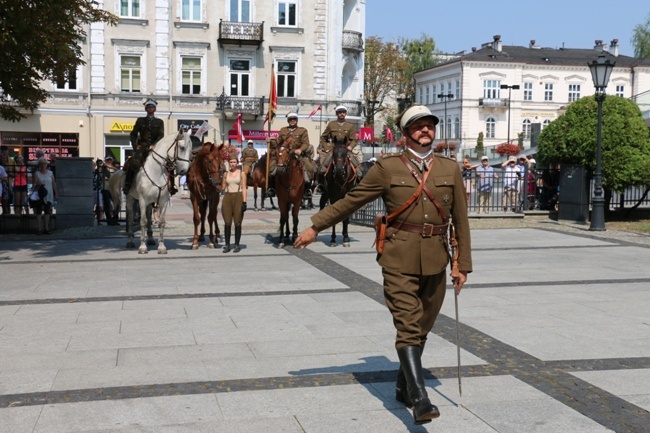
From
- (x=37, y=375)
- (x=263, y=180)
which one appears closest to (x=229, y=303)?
(x=37, y=375)

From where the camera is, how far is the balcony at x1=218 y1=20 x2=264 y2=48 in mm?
45844

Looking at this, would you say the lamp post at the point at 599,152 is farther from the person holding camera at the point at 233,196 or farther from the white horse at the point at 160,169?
the white horse at the point at 160,169

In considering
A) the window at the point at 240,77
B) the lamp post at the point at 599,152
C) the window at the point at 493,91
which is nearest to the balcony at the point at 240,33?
the window at the point at 240,77

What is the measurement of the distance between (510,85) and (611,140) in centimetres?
7105

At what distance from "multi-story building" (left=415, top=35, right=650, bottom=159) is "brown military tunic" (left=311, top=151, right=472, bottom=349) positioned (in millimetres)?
85746

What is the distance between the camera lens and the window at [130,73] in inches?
1770

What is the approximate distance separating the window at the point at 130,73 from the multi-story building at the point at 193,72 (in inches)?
2.1

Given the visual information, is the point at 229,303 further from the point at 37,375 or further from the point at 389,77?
the point at 389,77

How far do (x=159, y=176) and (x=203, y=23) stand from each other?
3216 centimetres

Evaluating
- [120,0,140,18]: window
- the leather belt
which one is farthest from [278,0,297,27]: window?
the leather belt

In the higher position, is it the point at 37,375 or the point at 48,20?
the point at 48,20

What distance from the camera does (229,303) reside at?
1027cm

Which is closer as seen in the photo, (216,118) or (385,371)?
(385,371)

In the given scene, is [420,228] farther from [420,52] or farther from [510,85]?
[420,52]
